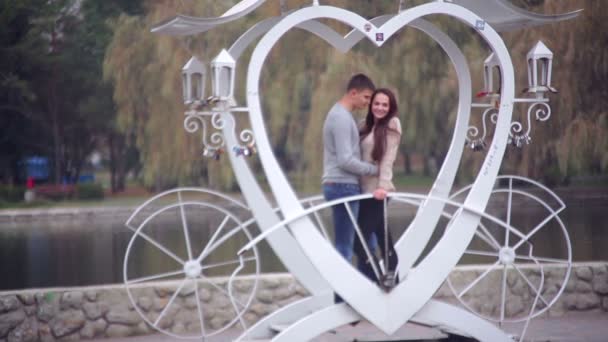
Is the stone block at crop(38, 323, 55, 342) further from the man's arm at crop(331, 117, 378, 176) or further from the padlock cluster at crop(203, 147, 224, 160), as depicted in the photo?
the man's arm at crop(331, 117, 378, 176)

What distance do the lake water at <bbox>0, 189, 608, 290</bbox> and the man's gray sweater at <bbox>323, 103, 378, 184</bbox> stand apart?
12.8 ft

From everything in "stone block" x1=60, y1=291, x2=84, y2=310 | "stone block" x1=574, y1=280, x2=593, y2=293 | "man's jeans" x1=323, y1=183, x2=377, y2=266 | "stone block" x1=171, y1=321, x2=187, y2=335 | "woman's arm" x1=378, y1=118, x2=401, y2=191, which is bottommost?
"stone block" x1=171, y1=321, x2=187, y2=335

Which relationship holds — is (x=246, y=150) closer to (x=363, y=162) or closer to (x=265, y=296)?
(x=363, y=162)

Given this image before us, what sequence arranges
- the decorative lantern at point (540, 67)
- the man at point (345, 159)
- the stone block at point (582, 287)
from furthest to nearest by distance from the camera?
the stone block at point (582, 287)
the decorative lantern at point (540, 67)
the man at point (345, 159)

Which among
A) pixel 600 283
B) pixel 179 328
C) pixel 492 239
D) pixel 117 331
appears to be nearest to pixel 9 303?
pixel 117 331

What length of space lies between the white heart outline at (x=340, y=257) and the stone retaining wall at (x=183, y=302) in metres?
1.85

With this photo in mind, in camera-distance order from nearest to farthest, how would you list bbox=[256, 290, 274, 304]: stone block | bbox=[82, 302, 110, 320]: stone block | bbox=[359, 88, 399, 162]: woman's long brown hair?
bbox=[359, 88, 399, 162]: woman's long brown hair, bbox=[82, 302, 110, 320]: stone block, bbox=[256, 290, 274, 304]: stone block

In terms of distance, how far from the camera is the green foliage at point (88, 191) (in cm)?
1189

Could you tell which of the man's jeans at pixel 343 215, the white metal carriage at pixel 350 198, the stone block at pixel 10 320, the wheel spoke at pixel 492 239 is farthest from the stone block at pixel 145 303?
the wheel spoke at pixel 492 239

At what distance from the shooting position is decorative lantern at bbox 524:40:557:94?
17.1ft

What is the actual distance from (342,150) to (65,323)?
2566 mm

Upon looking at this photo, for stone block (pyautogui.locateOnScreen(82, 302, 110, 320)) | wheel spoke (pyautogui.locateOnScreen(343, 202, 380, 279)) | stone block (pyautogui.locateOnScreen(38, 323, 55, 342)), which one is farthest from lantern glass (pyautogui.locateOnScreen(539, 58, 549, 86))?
stone block (pyautogui.locateOnScreen(38, 323, 55, 342))

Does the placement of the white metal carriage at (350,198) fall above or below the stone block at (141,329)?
→ above

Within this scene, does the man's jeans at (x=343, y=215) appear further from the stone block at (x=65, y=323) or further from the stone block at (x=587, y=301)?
the stone block at (x=587, y=301)
